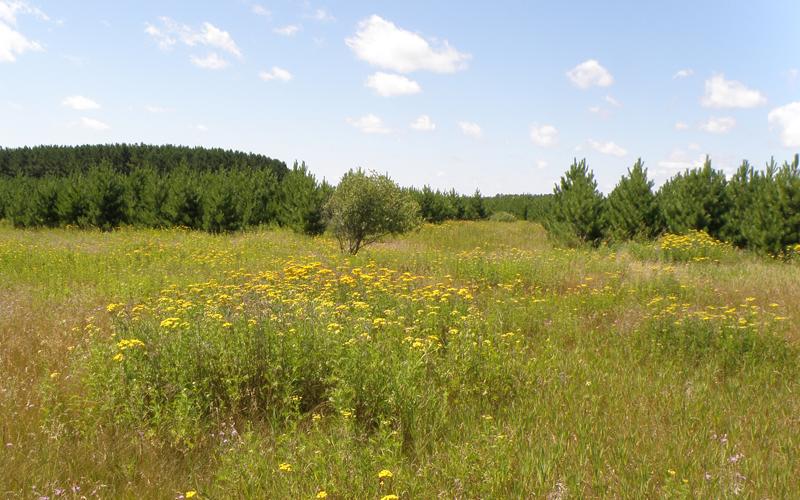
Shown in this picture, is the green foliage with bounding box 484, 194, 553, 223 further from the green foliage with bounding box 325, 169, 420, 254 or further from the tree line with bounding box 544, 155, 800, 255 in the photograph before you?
the green foliage with bounding box 325, 169, 420, 254

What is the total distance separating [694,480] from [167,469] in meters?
3.32

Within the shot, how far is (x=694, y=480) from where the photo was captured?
2885 millimetres

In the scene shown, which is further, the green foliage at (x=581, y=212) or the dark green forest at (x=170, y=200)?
the dark green forest at (x=170, y=200)

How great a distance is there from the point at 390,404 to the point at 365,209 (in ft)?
39.8

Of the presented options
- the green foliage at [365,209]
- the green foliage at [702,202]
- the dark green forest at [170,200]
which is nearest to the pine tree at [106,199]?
the dark green forest at [170,200]

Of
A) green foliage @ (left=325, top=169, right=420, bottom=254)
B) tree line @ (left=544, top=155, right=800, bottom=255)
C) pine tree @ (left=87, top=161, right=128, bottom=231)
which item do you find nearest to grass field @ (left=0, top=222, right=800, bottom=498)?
green foliage @ (left=325, top=169, right=420, bottom=254)

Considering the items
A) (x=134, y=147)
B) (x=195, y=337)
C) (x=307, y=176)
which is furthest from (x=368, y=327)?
(x=134, y=147)

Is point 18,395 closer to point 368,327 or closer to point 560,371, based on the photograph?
point 368,327

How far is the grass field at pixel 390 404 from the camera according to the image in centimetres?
290

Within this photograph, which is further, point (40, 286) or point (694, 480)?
point (40, 286)

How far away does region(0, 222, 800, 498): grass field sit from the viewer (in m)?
2.90

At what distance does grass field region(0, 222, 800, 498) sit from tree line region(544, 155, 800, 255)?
11.1 metres

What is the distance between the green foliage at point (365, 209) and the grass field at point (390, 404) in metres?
8.53

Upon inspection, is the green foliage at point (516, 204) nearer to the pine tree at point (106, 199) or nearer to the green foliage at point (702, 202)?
the green foliage at point (702, 202)
